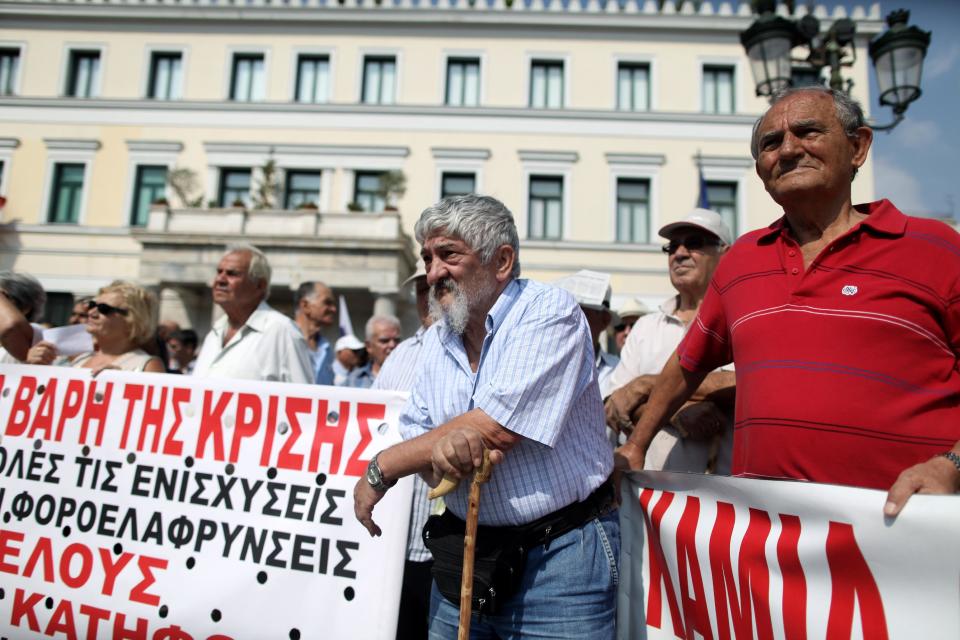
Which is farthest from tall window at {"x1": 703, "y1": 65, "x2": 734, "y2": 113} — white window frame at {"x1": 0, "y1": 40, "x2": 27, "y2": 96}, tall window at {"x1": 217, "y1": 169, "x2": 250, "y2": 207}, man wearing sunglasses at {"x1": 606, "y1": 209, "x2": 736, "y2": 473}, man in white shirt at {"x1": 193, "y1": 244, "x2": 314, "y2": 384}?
white window frame at {"x1": 0, "y1": 40, "x2": 27, "y2": 96}

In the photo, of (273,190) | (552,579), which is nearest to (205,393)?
(552,579)

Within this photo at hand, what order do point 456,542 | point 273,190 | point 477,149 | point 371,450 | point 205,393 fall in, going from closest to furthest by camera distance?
1. point 456,542
2. point 371,450
3. point 205,393
4. point 273,190
5. point 477,149

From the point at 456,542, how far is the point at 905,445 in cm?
119

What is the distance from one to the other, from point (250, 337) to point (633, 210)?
19.2 metres

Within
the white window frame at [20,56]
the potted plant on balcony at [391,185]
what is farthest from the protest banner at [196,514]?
the white window frame at [20,56]

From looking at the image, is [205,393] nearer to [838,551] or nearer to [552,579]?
[552,579]

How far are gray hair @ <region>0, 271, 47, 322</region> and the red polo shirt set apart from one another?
3703 mm

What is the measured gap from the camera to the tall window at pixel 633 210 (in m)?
21.1

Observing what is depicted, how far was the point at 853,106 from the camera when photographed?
73.2 inches

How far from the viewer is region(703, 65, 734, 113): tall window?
21.6m

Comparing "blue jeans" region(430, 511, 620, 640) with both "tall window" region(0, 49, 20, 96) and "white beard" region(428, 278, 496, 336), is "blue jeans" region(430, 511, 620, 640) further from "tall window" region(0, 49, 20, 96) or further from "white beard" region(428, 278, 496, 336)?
"tall window" region(0, 49, 20, 96)

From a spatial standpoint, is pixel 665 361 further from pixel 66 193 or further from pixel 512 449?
pixel 66 193

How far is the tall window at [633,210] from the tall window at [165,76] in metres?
15.4

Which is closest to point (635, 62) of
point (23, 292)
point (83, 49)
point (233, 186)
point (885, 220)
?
point (233, 186)
